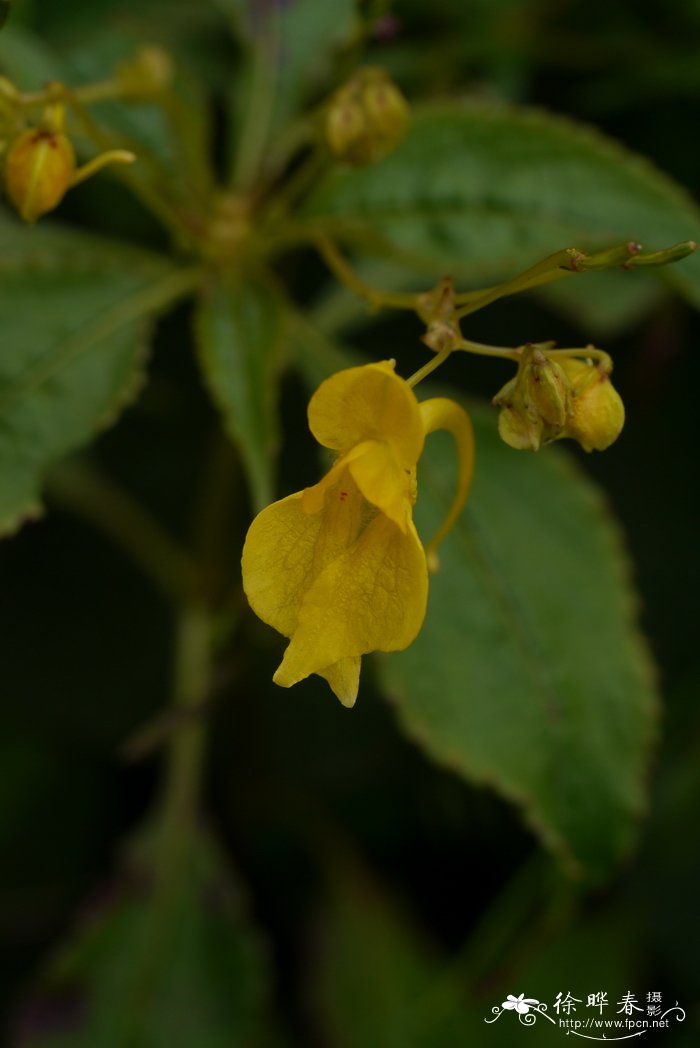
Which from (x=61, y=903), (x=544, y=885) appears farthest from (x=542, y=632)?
(x=61, y=903)

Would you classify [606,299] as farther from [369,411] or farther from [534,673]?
[369,411]

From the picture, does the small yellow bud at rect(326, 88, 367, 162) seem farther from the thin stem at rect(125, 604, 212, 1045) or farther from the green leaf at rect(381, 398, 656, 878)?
the thin stem at rect(125, 604, 212, 1045)

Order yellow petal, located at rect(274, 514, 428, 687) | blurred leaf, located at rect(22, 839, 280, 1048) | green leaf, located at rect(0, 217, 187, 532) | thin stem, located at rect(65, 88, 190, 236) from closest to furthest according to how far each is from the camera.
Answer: yellow petal, located at rect(274, 514, 428, 687) → thin stem, located at rect(65, 88, 190, 236) → green leaf, located at rect(0, 217, 187, 532) → blurred leaf, located at rect(22, 839, 280, 1048)

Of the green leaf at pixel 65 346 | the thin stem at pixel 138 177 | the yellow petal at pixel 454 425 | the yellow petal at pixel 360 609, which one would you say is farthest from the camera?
the green leaf at pixel 65 346

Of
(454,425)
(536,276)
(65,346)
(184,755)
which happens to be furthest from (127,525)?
(536,276)

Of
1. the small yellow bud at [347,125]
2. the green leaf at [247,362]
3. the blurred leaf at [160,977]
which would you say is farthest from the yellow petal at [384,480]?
the blurred leaf at [160,977]

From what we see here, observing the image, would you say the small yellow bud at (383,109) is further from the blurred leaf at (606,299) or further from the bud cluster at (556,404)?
the blurred leaf at (606,299)

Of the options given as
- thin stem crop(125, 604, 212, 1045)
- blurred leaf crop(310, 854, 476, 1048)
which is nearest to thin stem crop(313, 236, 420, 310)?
thin stem crop(125, 604, 212, 1045)
